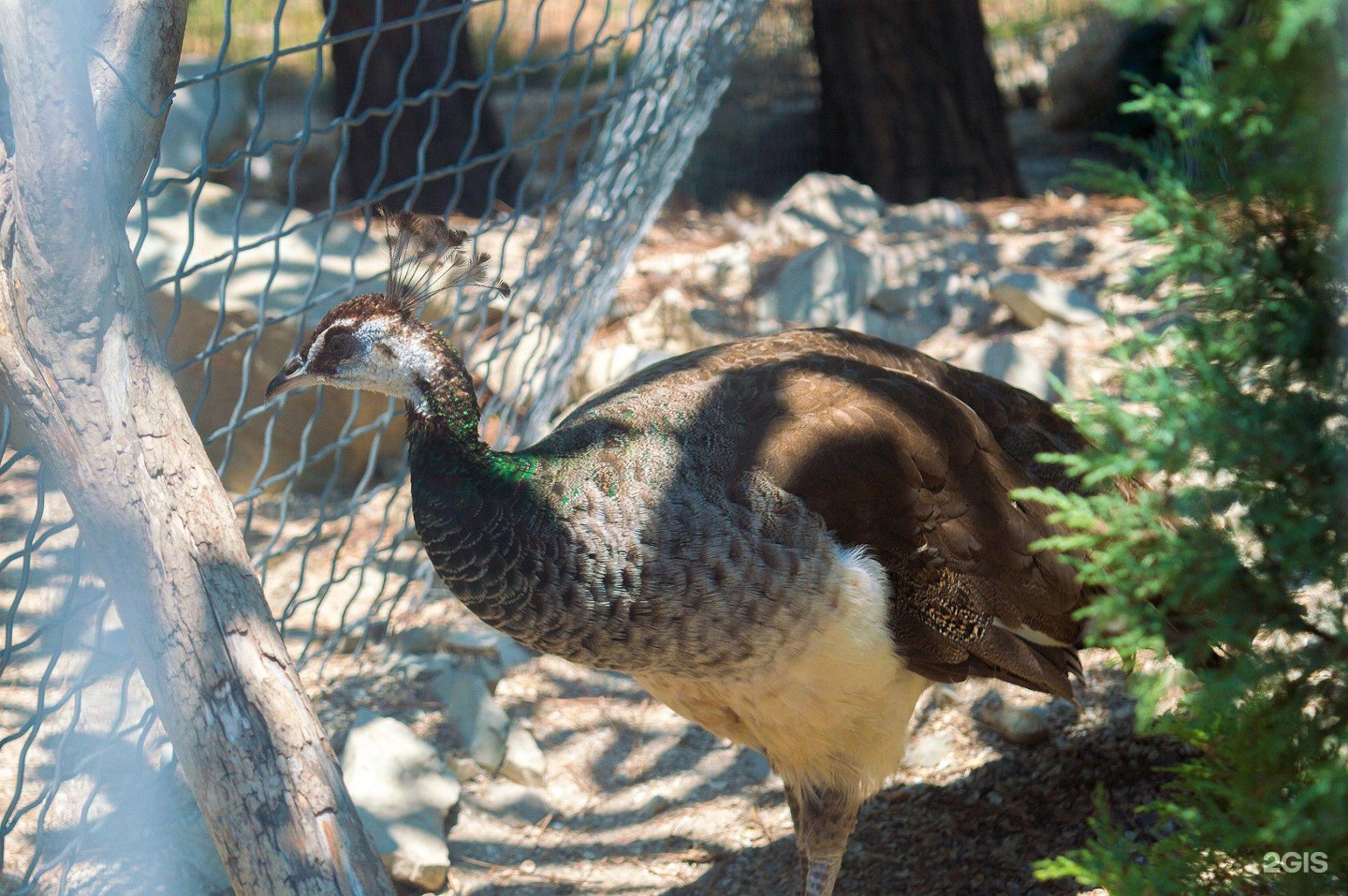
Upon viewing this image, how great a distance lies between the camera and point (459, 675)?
3.95 metres

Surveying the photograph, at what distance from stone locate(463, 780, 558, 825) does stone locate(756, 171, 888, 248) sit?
3.36 m

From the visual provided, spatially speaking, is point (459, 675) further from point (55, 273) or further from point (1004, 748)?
point (55, 273)

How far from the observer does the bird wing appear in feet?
9.40

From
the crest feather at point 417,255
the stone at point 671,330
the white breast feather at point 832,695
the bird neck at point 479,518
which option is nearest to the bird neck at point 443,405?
the bird neck at point 479,518

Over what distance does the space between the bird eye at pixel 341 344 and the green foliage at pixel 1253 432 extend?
1.73 m

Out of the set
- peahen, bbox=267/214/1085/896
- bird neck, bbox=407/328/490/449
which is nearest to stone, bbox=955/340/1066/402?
peahen, bbox=267/214/1085/896

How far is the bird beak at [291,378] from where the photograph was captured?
9.57 ft

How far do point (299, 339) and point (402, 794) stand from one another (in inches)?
51.1

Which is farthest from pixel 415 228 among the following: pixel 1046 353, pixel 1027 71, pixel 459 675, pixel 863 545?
pixel 1027 71

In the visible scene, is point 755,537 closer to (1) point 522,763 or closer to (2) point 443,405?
(2) point 443,405

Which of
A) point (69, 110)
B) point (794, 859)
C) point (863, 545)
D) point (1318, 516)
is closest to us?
point (1318, 516)

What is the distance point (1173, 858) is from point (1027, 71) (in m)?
8.36

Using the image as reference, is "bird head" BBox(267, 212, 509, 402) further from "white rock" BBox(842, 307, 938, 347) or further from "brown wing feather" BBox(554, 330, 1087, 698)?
"white rock" BBox(842, 307, 938, 347)

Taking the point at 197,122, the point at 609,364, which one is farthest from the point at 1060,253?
the point at 197,122
